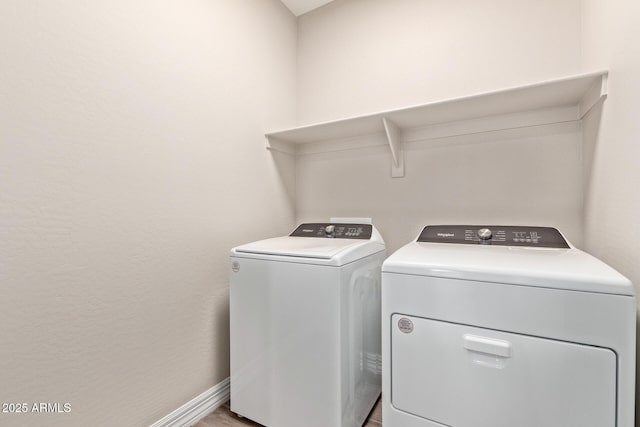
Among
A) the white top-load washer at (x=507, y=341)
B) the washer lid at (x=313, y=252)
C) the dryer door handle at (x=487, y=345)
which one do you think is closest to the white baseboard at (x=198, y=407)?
the washer lid at (x=313, y=252)

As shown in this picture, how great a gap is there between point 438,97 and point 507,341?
4.43 feet

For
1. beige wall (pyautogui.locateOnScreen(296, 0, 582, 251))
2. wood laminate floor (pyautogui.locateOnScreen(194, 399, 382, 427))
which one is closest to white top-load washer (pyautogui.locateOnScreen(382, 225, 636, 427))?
wood laminate floor (pyautogui.locateOnScreen(194, 399, 382, 427))

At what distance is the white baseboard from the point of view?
1.27 m

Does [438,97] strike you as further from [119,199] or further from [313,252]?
[119,199]

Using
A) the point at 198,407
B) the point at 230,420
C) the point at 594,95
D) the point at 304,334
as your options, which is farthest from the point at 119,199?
the point at 594,95

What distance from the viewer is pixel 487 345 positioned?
84 centimetres

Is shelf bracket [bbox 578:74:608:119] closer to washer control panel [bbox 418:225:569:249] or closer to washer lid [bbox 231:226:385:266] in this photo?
washer control panel [bbox 418:225:569:249]

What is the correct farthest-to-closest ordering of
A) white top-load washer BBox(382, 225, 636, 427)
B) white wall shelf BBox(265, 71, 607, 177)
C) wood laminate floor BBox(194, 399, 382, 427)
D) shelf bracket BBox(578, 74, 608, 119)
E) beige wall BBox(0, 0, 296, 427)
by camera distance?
wood laminate floor BBox(194, 399, 382, 427)
white wall shelf BBox(265, 71, 607, 177)
shelf bracket BBox(578, 74, 608, 119)
beige wall BBox(0, 0, 296, 427)
white top-load washer BBox(382, 225, 636, 427)

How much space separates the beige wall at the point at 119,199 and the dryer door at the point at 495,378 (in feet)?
3.24

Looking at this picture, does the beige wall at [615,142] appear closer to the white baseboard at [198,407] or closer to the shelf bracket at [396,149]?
the shelf bracket at [396,149]

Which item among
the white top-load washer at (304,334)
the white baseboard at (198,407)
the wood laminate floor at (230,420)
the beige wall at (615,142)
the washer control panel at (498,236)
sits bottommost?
the wood laminate floor at (230,420)

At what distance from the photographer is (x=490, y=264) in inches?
35.0

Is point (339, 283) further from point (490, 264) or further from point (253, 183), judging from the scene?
point (253, 183)

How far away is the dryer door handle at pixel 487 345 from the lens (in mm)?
818
